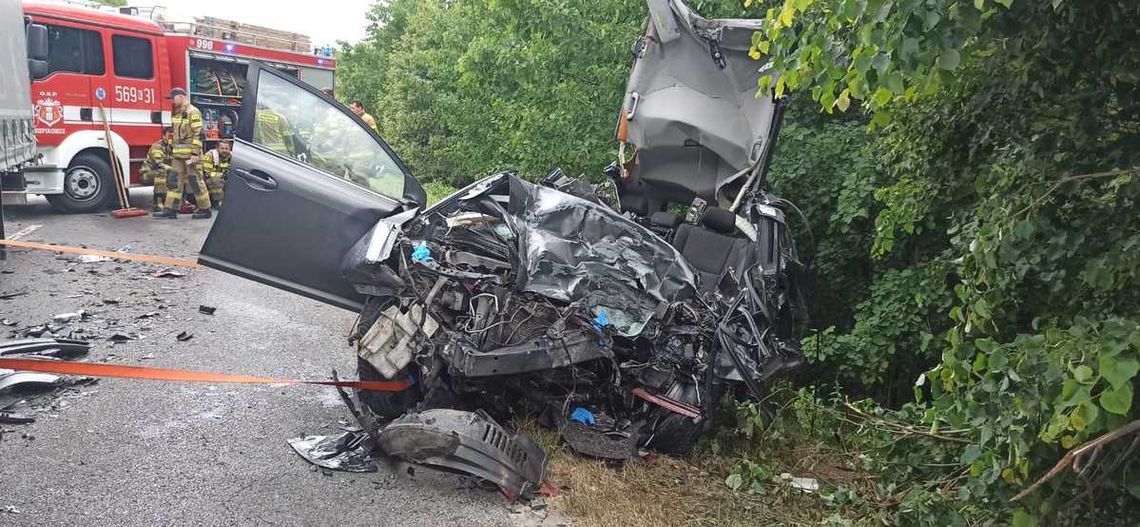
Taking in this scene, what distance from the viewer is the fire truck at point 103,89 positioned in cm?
1084

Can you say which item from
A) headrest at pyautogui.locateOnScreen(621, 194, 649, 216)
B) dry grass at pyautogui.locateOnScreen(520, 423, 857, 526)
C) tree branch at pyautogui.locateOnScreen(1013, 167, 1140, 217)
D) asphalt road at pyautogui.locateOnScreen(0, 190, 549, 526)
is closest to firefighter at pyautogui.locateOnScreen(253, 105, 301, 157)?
asphalt road at pyautogui.locateOnScreen(0, 190, 549, 526)

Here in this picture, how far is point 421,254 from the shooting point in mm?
4473

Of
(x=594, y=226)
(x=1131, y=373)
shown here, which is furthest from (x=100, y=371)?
(x=1131, y=373)

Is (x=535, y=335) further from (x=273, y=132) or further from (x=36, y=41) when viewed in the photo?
(x=36, y=41)

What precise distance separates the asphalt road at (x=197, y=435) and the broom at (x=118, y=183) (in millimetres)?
3911

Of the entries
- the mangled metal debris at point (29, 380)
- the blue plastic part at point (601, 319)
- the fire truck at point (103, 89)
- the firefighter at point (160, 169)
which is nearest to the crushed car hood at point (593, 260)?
the blue plastic part at point (601, 319)

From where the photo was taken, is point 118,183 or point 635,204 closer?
point 635,204

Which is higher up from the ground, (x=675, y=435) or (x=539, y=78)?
(x=539, y=78)

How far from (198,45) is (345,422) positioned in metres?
9.90

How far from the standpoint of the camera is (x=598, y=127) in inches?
333

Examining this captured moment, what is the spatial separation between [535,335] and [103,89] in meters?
9.63

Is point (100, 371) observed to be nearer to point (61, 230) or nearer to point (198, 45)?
point (61, 230)

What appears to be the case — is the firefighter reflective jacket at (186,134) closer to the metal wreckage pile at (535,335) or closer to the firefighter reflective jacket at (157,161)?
the firefighter reflective jacket at (157,161)

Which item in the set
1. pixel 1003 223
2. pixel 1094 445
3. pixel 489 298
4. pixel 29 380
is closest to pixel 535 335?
pixel 489 298
